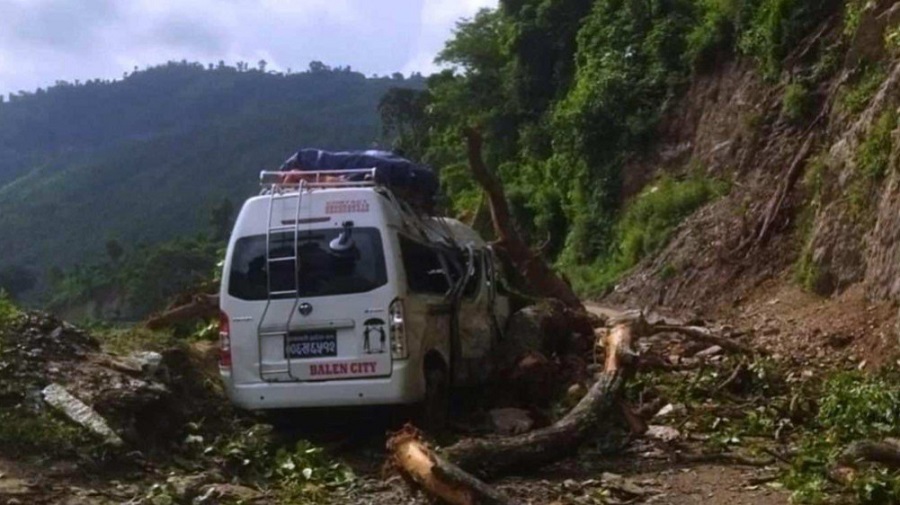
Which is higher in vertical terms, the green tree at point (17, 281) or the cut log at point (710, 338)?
the cut log at point (710, 338)

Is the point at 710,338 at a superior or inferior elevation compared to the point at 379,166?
inferior

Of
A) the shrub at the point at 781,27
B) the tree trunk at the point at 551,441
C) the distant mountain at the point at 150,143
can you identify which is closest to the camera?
the tree trunk at the point at 551,441

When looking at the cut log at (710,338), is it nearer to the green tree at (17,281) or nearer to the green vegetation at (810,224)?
the green vegetation at (810,224)

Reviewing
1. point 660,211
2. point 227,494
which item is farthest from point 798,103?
point 227,494

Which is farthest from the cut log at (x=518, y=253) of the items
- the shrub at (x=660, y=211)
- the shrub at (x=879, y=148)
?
the shrub at (x=660, y=211)

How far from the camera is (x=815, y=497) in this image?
7.43 meters

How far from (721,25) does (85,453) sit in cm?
2428

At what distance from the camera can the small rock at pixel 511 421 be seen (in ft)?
33.8

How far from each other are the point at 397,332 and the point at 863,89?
441 inches

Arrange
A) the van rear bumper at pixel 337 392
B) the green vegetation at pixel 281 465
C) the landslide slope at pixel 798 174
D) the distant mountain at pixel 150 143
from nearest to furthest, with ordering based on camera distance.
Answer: the green vegetation at pixel 281 465
the van rear bumper at pixel 337 392
the landslide slope at pixel 798 174
the distant mountain at pixel 150 143

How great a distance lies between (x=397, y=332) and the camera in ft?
31.6

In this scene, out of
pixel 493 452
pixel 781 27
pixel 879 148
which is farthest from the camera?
pixel 781 27

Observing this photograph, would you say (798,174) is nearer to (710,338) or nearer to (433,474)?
(710,338)

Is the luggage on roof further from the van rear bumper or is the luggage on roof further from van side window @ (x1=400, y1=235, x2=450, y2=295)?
the van rear bumper
